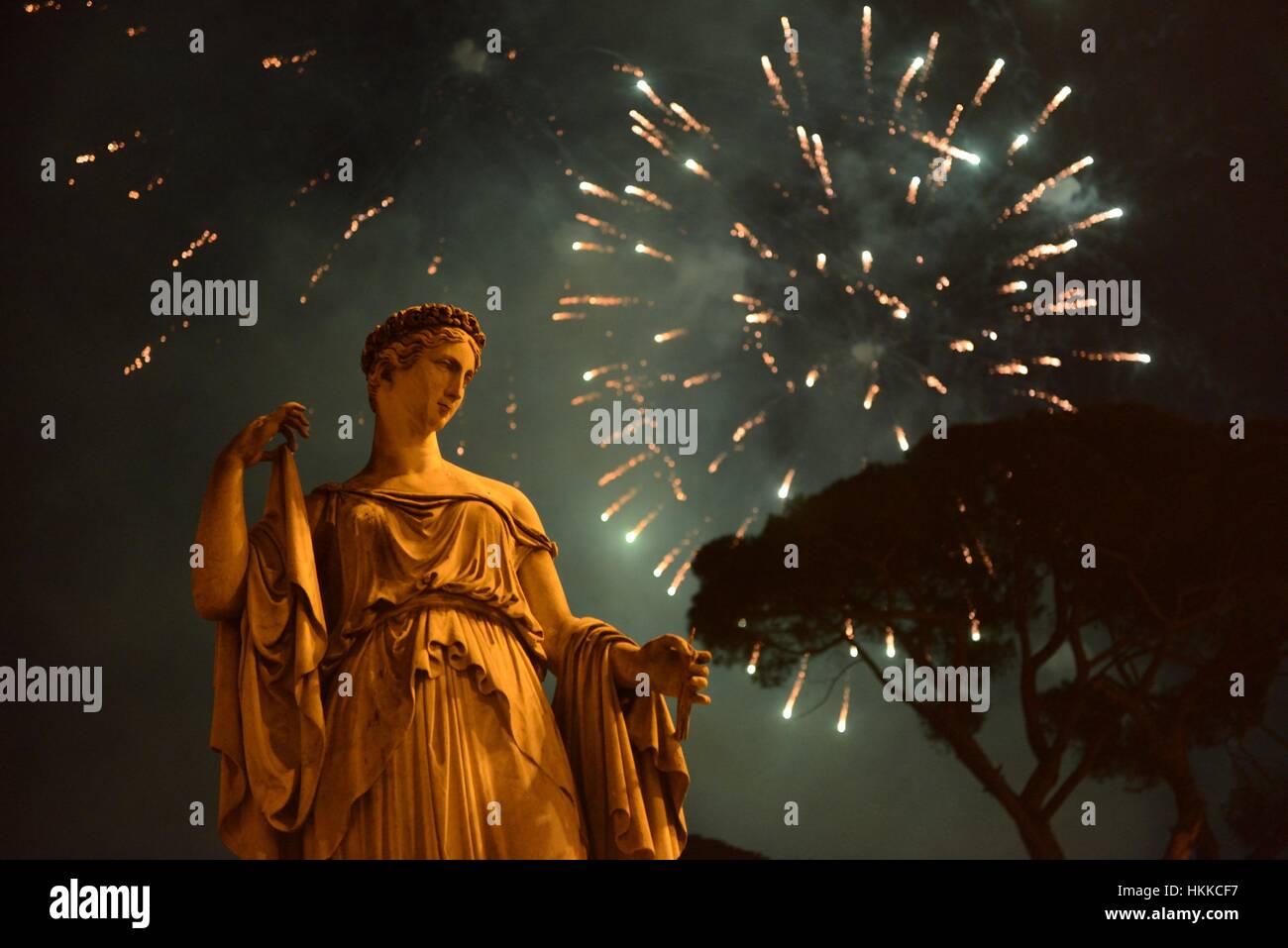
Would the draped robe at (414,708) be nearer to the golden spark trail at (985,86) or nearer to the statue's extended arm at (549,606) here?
the statue's extended arm at (549,606)

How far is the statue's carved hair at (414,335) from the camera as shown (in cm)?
778

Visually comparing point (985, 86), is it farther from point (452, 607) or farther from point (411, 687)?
point (411, 687)

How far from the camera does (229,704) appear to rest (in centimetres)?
715

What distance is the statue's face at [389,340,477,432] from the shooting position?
306 inches

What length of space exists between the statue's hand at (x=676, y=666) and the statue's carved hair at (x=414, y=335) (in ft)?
4.69

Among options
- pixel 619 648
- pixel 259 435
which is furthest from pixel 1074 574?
pixel 259 435

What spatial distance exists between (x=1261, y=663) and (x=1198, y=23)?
14.1ft

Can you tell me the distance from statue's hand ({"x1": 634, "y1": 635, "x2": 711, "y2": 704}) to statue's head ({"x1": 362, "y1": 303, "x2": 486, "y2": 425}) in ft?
4.35

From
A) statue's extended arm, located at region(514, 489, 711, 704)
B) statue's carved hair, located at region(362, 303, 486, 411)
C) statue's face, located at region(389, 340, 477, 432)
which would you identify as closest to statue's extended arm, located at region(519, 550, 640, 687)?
statue's extended arm, located at region(514, 489, 711, 704)

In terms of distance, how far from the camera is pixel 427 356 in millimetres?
7766

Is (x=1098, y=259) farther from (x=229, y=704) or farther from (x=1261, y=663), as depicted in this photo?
(x=229, y=704)

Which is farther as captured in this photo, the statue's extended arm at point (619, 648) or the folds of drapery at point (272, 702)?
the statue's extended arm at point (619, 648)

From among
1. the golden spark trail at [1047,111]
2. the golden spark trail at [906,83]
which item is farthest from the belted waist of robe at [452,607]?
the golden spark trail at [1047,111]

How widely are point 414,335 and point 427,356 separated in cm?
10
